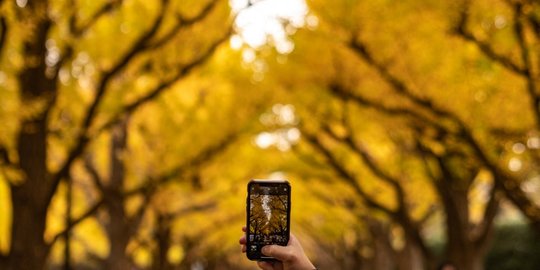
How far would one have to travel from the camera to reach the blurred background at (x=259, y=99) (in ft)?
35.6

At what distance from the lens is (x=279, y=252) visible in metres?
3.33

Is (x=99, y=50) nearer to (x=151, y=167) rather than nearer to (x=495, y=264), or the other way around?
(x=151, y=167)

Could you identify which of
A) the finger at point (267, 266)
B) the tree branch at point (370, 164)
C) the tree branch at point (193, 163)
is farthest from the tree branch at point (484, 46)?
the finger at point (267, 266)

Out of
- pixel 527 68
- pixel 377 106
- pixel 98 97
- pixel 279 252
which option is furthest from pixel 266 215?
pixel 377 106

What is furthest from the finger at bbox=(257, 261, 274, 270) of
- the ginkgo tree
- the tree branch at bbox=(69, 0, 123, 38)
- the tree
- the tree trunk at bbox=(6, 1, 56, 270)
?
the tree branch at bbox=(69, 0, 123, 38)

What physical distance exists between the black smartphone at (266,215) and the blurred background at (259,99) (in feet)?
16.8

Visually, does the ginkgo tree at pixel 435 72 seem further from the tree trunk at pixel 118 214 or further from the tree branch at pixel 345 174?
the tree trunk at pixel 118 214

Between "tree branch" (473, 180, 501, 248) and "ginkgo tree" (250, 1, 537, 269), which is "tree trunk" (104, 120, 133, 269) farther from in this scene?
"tree branch" (473, 180, 501, 248)

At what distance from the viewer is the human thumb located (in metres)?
3.31

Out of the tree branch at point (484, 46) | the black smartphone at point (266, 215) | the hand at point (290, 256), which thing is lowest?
the hand at point (290, 256)

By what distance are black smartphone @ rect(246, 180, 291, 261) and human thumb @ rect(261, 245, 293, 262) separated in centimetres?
13

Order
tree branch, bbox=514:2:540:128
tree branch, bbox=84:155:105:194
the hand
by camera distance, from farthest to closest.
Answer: tree branch, bbox=84:155:105:194 → tree branch, bbox=514:2:540:128 → the hand

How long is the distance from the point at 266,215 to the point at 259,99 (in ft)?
42.2

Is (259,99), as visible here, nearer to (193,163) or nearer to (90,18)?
(193,163)
